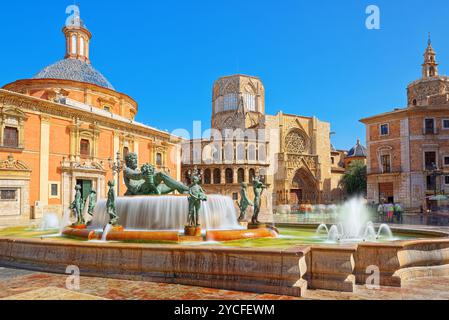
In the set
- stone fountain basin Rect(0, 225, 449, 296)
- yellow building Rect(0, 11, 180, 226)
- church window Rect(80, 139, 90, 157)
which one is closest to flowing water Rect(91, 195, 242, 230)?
stone fountain basin Rect(0, 225, 449, 296)

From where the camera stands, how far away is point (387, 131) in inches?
1378

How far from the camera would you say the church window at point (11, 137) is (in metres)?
21.7

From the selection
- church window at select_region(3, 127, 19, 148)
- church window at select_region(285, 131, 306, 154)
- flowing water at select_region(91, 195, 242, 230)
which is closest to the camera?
flowing water at select_region(91, 195, 242, 230)

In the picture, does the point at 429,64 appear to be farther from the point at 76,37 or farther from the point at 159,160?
the point at 76,37

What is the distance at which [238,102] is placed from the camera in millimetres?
53375

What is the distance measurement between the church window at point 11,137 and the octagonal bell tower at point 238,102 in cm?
3299

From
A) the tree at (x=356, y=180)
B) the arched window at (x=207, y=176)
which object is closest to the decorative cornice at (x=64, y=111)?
the arched window at (x=207, y=176)

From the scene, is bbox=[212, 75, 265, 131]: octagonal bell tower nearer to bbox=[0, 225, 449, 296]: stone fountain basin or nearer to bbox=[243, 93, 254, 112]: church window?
bbox=[243, 93, 254, 112]: church window

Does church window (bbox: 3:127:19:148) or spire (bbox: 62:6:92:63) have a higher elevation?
spire (bbox: 62:6:92:63)

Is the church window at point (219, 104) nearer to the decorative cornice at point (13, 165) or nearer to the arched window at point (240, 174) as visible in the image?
the arched window at point (240, 174)

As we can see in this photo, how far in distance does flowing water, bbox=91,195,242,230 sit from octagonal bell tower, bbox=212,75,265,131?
42.2 metres

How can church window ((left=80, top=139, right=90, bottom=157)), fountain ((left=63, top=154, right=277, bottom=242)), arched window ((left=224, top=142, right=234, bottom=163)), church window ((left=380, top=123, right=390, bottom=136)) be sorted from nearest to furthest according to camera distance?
fountain ((left=63, top=154, right=277, bottom=242)) → church window ((left=80, top=139, right=90, bottom=157)) → church window ((left=380, top=123, right=390, bottom=136)) → arched window ((left=224, top=142, right=234, bottom=163))

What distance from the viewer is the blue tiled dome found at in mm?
32938

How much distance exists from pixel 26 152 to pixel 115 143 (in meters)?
7.73
